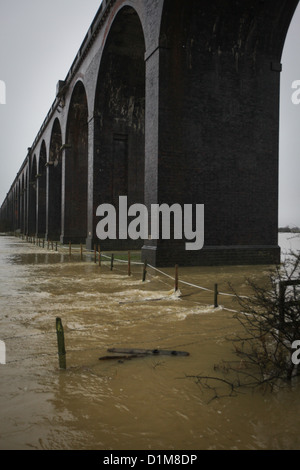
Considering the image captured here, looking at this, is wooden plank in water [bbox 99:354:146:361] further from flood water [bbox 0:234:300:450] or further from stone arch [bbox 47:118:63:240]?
stone arch [bbox 47:118:63:240]

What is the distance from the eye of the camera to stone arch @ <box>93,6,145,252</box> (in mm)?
17938

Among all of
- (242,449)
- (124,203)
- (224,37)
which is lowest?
(242,449)

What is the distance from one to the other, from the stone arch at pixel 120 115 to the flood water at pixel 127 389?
1495 centimetres

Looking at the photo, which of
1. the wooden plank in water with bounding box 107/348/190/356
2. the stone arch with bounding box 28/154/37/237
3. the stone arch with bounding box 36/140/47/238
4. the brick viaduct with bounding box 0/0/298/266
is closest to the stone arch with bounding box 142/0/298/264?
the brick viaduct with bounding box 0/0/298/266

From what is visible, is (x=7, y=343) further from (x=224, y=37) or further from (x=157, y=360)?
(x=224, y=37)

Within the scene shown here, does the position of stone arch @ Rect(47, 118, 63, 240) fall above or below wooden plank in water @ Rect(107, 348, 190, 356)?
above

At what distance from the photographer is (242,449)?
2.37m

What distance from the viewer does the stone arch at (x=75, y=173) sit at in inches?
1073

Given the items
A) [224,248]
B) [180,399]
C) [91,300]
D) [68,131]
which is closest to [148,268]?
[224,248]

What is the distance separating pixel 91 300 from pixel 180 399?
4011 mm

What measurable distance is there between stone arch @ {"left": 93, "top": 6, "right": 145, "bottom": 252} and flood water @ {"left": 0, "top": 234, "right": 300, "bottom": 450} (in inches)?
589

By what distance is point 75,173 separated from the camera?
27719 millimetres

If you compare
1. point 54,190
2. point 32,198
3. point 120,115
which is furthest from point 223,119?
point 32,198

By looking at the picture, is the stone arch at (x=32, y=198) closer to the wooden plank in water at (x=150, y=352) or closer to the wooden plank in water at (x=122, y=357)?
the wooden plank in water at (x=150, y=352)
